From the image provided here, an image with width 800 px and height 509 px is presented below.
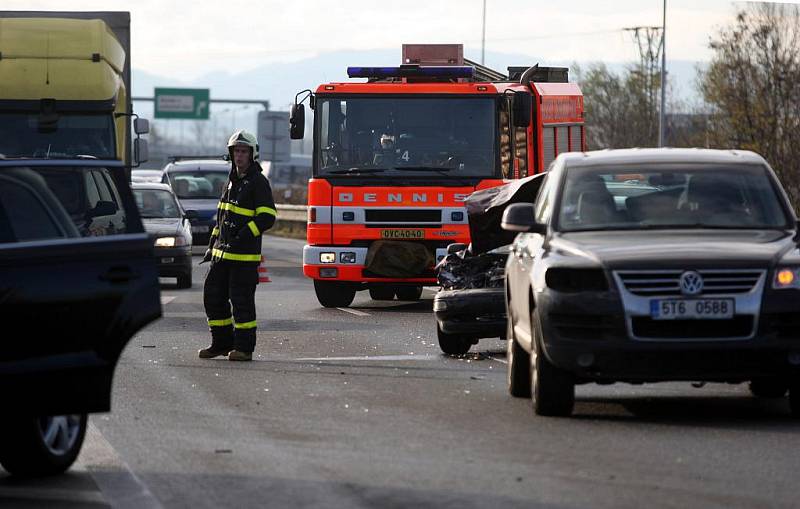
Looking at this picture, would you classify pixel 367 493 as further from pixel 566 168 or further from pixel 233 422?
pixel 566 168

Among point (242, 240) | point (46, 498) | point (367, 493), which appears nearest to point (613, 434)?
point (367, 493)

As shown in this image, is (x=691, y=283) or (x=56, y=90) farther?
(x=56, y=90)

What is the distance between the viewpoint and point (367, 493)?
8.05 metres

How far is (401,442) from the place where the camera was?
9836 mm

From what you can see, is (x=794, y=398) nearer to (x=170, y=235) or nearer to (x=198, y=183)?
(x=170, y=235)

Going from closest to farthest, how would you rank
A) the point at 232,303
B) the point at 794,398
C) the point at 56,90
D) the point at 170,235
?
the point at 794,398 < the point at 232,303 < the point at 56,90 < the point at 170,235

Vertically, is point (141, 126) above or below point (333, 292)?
above

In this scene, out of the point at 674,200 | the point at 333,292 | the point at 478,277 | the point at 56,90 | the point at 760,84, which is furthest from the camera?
the point at 760,84

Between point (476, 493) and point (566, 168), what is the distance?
4239 mm

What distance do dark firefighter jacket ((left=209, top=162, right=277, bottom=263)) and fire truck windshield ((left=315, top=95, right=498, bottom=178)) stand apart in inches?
241

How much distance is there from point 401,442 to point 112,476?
180cm

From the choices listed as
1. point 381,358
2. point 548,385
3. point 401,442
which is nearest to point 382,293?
point 381,358

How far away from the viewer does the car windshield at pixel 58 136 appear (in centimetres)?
2322

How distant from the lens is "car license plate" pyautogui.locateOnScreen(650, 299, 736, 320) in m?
10.4
